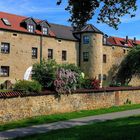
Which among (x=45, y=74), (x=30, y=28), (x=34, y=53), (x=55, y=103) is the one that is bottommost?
(x=55, y=103)

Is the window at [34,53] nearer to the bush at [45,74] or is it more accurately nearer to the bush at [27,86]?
the bush at [45,74]

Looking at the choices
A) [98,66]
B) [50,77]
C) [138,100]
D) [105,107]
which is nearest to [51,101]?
[50,77]

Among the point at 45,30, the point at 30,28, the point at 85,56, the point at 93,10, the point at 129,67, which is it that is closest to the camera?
the point at 93,10

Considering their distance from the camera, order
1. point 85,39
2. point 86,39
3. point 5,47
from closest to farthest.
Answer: point 5,47
point 86,39
point 85,39

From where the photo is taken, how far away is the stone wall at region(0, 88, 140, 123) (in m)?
23.8

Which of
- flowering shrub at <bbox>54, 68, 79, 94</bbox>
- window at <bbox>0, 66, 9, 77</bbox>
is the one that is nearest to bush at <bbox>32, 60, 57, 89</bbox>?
flowering shrub at <bbox>54, 68, 79, 94</bbox>

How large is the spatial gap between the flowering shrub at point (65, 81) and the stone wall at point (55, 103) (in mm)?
568

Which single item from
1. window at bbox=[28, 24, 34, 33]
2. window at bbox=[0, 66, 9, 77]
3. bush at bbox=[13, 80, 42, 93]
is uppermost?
window at bbox=[28, 24, 34, 33]

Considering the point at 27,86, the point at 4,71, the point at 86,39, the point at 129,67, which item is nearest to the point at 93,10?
the point at 27,86

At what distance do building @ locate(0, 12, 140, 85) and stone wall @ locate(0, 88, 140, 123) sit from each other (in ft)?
63.9

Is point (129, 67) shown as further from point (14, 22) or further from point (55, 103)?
point (55, 103)

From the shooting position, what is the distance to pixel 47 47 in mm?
58344

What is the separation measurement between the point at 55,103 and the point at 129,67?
151 feet

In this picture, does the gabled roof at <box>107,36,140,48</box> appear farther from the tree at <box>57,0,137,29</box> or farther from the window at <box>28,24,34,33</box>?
the tree at <box>57,0,137,29</box>
